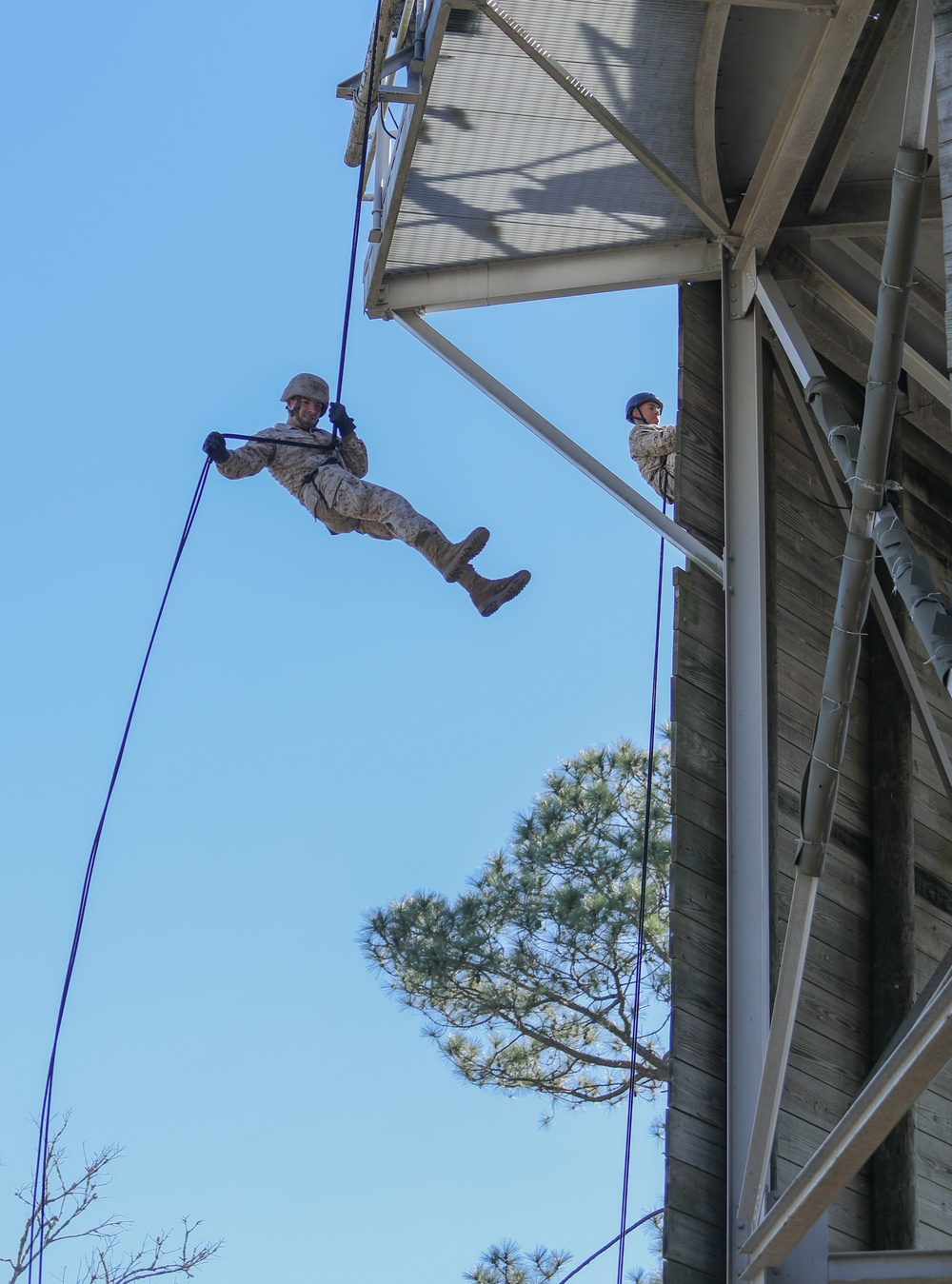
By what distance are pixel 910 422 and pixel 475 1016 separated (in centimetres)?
856

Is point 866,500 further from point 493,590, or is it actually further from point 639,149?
point 493,590

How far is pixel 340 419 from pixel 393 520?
0.67 m

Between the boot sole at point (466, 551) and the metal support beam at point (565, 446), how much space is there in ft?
4.19

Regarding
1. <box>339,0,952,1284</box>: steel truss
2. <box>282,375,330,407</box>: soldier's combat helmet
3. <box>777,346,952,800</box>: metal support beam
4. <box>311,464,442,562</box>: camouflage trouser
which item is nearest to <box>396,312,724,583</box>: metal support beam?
<box>339,0,952,1284</box>: steel truss

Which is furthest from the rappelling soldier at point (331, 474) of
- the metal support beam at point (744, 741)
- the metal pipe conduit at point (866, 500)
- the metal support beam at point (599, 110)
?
the metal pipe conduit at point (866, 500)

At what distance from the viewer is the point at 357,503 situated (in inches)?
365

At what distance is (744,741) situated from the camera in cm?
675

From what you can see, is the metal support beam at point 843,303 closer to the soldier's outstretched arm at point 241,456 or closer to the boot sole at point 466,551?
the boot sole at point 466,551

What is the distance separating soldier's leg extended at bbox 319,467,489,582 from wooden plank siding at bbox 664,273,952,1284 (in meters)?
1.77

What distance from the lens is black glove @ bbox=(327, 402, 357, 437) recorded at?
30.3 ft

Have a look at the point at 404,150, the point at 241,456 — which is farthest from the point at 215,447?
the point at 404,150

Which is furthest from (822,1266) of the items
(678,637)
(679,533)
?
(679,533)

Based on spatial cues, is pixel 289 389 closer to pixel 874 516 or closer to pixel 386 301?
pixel 386 301

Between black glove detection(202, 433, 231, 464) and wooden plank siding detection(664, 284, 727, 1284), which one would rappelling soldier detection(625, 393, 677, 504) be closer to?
wooden plank siding detection(664, 284, 727, 1284)
